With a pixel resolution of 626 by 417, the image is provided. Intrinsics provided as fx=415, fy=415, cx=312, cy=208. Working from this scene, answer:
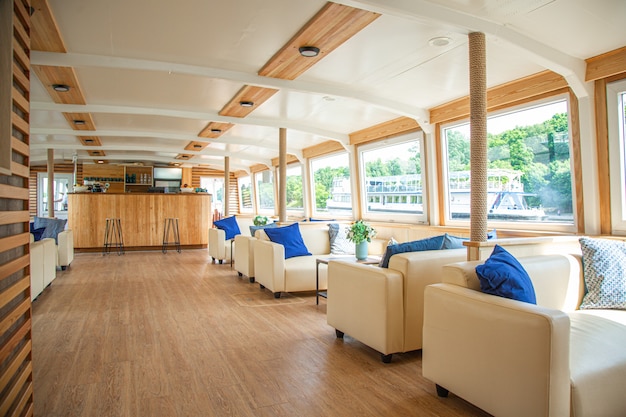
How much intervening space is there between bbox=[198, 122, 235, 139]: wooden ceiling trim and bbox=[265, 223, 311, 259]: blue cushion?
2.73 m

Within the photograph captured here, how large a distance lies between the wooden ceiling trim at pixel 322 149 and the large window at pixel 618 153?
509 centimetres

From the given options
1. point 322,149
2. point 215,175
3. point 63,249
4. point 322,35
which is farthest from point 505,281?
point 215,175

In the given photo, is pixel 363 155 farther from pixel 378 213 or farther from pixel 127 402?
pixel 127 402

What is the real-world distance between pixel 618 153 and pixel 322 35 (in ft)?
9.74

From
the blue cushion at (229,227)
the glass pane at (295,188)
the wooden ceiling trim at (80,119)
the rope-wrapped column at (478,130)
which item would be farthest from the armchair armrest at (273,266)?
the glass pane at (295,188)

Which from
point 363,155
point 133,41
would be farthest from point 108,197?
point 133,41

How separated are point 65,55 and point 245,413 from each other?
149 inches

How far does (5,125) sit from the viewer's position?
5.82 ft

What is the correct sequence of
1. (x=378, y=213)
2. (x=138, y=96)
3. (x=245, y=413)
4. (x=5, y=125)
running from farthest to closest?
(x=378, y=213)
(x=138, y=96)
(x=245, y=413)
(x=5, y=125)

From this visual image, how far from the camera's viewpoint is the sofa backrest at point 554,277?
8.76 feet

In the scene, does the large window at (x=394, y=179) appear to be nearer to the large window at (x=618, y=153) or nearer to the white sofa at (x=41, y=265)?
the large window at (x=618, y=153)

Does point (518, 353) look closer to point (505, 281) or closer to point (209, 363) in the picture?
point (505, 281)

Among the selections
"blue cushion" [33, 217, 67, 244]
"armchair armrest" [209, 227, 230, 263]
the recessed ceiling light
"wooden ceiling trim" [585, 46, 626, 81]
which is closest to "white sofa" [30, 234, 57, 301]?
"blue cushion" [33, 217, 67, 244]

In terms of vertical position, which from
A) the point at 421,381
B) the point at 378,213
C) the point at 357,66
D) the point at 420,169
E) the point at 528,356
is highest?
the point at 357,66
